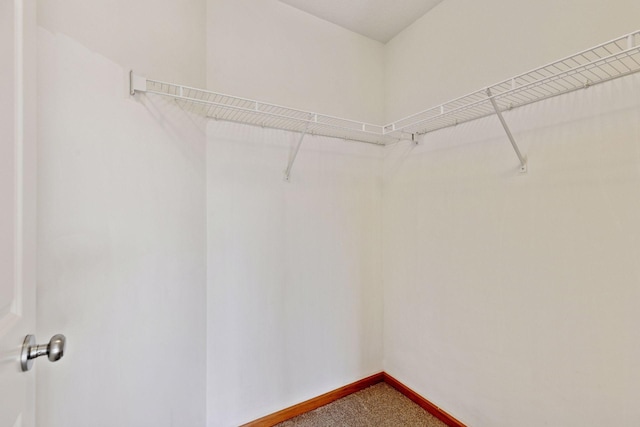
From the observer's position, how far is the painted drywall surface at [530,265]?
3.38 feet

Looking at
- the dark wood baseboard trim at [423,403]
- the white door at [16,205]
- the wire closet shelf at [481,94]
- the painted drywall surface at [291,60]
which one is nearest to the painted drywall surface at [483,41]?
the wire closet shelf at [481,94]

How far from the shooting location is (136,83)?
1.07 m

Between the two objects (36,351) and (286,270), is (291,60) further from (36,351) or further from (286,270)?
(36,351)

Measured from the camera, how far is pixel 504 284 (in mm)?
1372

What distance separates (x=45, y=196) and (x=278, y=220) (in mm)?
1034

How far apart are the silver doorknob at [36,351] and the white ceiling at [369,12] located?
6.39 ft

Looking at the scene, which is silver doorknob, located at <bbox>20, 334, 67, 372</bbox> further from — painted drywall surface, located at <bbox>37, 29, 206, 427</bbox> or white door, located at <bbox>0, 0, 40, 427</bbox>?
painted drywall surface, located at <bbox>37, 29, 206, 427</bbox>

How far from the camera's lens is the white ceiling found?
5.50ft

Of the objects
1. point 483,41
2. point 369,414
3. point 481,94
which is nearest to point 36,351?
point 369,414

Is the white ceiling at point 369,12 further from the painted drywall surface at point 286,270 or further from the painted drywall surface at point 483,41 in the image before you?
the painted drywall surface at point 286,270

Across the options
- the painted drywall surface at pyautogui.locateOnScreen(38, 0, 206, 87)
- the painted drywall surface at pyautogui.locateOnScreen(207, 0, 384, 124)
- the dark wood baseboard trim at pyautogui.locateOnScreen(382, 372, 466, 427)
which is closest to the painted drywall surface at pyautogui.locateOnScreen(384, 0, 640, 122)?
the painted drywall surface at pyautogui.locateOnScreen(207, 0, 384, 124)

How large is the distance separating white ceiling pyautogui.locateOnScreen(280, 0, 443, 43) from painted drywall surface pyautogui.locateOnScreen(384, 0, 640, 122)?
0.07 meters

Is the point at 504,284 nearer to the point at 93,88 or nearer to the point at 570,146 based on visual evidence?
the point at 570,146

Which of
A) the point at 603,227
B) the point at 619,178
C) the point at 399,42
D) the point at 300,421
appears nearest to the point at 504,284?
the point at 603,227
